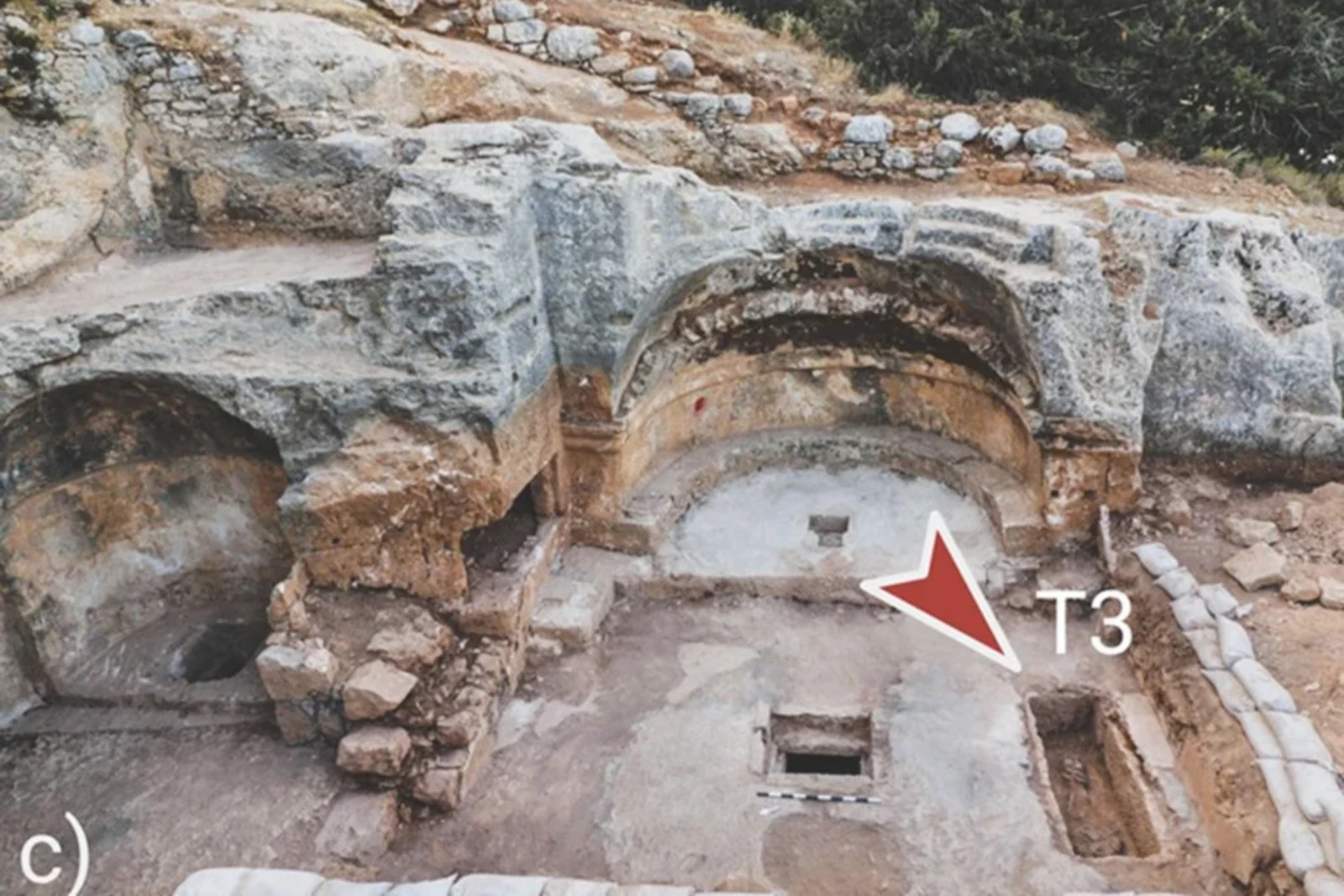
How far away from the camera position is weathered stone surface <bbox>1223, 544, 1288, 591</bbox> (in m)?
6.46

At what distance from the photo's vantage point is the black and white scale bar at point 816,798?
5.81 meters

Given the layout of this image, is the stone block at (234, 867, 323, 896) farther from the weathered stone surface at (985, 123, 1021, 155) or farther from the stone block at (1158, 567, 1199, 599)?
the weathered stone surface at (985, 123, 1021, 155)

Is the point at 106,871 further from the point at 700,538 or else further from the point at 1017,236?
the point at 1017,236

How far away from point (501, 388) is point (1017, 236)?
3892mm

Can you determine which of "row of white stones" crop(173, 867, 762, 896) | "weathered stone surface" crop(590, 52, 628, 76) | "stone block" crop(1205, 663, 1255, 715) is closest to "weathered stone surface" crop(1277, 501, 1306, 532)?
"stone block" crop(1205, 663, 1255, 715)

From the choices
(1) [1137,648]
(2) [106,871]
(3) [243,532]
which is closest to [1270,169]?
(1) [1137,648]

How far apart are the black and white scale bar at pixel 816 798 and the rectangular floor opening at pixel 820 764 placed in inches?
30.2

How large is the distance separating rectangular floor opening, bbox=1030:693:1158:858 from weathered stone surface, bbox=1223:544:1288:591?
1.28 m

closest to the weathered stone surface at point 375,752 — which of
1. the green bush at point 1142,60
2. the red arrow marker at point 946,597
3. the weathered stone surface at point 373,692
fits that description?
the weathered stone surface at point 373,692

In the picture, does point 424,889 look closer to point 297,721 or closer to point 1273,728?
point 297,721

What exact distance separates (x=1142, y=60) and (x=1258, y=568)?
5.14m

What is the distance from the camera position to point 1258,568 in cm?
653

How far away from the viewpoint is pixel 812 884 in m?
5.34

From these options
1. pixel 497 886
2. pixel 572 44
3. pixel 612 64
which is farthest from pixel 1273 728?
pixel 572 44
